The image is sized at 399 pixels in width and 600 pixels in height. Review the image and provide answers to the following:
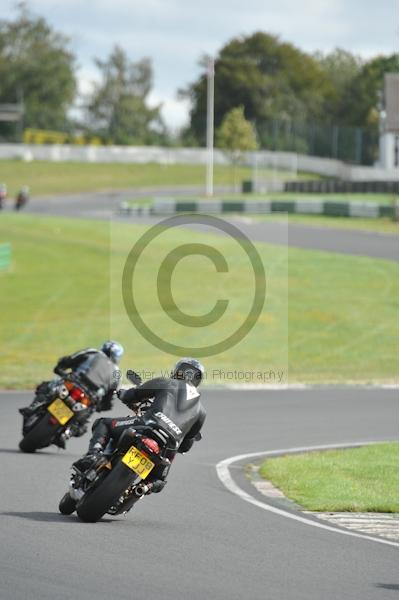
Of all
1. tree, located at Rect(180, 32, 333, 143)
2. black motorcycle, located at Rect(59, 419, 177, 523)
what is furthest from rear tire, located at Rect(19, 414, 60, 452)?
tree, located at Rect(180, 32, 333, 143)

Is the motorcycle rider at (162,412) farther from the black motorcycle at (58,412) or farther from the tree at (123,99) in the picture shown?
the tree at (123,99)

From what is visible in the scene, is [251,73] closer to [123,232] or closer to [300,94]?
[300,94]

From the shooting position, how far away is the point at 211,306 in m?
33.4

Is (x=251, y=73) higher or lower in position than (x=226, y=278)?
higher

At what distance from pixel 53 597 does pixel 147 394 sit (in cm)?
311

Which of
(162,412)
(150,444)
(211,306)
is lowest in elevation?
(211,306)

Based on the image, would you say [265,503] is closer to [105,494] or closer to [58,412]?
[105,494]

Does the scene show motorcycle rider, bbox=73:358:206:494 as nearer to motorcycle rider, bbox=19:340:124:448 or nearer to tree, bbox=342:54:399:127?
motorcycle rider, bbox=19:340:124:448

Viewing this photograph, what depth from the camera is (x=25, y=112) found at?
118 metres

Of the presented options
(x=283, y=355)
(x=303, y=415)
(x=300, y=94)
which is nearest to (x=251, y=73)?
(x=300, y=94)

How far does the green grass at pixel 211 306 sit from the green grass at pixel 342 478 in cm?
975

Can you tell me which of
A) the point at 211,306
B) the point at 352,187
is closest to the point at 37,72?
the point at 352,187

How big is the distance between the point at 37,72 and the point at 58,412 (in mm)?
114151

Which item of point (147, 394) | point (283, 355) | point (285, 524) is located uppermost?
point (147, 394)
